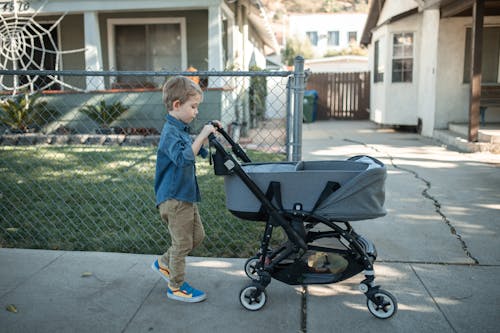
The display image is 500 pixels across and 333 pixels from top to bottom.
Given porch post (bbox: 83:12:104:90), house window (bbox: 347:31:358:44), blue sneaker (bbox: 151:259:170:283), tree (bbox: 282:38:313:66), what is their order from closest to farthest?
blue sneaker (bbox: 151:259:170:283)
porch post (bbox: 83:12:104:90)
tree (bbox: 282:38:313:66)
house window (bbox: 347:31:358:44)

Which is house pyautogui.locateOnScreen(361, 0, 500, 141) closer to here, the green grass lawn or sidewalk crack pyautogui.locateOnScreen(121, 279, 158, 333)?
the green grass lawn

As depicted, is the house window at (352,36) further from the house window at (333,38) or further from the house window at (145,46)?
the house window at (145,46)

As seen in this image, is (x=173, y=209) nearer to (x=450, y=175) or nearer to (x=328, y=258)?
(x=328, y=258)

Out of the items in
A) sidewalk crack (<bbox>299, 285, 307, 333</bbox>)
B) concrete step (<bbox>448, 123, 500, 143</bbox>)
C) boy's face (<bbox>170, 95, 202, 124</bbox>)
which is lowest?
sidewalk crack (<bbox>299, 285, 307, 333</bbox>)

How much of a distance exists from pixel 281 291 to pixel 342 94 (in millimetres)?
17479

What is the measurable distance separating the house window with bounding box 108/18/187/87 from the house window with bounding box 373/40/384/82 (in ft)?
22.3

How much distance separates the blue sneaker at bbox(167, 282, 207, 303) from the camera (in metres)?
3.09

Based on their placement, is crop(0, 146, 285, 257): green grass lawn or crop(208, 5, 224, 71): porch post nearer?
crop(0, 146, 285, 257): green grass lawn

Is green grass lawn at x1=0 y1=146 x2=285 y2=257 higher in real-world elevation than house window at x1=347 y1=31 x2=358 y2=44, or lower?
lower

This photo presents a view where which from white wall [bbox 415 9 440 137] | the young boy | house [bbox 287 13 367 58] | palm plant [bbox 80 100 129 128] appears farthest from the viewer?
house [bbox 287 13 367 58]

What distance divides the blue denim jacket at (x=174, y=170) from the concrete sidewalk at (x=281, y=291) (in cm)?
73

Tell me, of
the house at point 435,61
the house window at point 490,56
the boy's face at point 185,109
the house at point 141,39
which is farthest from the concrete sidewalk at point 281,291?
the house at point 141,39

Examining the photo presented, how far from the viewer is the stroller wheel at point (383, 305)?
2834 millimetres

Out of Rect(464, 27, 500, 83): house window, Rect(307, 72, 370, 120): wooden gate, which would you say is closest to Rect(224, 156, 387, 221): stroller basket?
Rect(464, 27, 500, 83): house window
